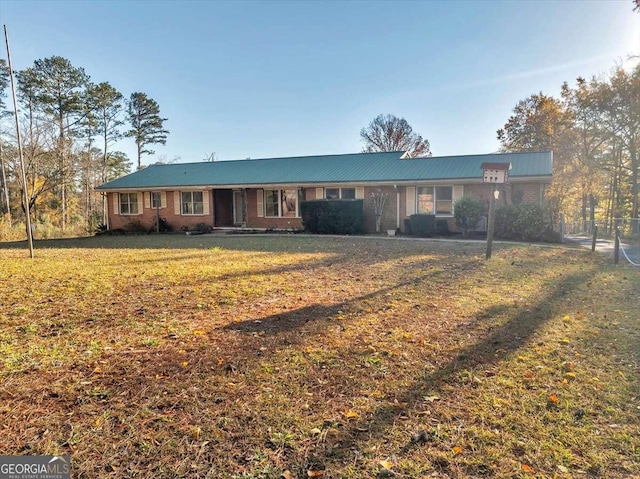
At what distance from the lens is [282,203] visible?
21812 millimetres

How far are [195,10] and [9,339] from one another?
14.7 meters

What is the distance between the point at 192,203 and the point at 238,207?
8.88 ft

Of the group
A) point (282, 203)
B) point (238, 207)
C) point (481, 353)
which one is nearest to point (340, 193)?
point (282, 203)

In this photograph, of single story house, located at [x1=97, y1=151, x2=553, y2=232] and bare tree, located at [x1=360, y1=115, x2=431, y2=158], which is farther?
bare tree, located at [x1=360, y1=115, x2=431, y2=158]

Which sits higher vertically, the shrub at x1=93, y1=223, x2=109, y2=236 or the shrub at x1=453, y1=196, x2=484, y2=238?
the shrub at x1=453, y1=196, x2=484, y2=238

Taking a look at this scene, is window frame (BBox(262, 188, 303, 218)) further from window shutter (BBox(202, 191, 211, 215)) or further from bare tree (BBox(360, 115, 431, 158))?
bare tree (BBox(360, 115, 431, 158))

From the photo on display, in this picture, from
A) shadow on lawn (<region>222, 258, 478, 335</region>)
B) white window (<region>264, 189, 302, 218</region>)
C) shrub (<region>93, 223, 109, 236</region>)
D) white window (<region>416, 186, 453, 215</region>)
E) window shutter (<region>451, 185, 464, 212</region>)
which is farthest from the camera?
shrub (<region>93, 223, 109, 236</region>)

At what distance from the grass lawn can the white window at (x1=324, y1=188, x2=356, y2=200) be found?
1335 cm

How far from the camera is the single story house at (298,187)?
17.9 metres

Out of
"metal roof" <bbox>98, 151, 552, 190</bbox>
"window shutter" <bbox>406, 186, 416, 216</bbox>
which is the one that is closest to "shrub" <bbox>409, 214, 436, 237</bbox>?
"window shutter" <bbox>406, 186, 416, 216</bbox>

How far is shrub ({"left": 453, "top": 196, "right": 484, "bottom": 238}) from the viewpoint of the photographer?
1648 cm

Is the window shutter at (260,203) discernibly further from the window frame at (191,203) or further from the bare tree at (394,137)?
the bare tree at (394,137)

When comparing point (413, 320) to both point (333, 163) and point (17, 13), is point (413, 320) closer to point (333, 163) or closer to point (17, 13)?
point (17, 13)

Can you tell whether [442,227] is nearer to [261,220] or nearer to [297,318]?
[261,220]
